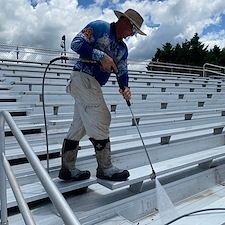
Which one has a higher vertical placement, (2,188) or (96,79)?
(96,79)

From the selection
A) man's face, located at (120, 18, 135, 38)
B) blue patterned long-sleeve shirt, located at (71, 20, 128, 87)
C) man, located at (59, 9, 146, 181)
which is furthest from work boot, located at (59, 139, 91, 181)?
man's face, located at (120, 18, 135, 38)

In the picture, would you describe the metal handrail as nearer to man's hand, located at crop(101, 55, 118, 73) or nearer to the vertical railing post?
the vertical railing post

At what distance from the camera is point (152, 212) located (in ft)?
6.20

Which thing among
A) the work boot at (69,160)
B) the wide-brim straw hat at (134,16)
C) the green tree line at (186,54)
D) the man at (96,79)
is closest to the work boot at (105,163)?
the man at (96,79)

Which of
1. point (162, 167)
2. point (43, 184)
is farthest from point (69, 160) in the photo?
point (43, 184)

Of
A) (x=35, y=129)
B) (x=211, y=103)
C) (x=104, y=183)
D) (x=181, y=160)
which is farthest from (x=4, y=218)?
(x=211, y=103)

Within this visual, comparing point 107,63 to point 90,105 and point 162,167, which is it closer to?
point 90,105

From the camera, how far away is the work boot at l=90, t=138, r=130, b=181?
1720mm

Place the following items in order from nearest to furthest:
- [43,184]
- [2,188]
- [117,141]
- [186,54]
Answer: [43,184], [2,188], [117,141], [186,54]

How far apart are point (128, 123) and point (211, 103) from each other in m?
3.14

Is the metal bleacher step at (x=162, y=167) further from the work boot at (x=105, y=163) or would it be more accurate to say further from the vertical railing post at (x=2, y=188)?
the vertical railing post at (x=2, y=188)

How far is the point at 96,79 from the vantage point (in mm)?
1714

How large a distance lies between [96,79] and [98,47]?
19 cm

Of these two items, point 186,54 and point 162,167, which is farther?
point 186,54
